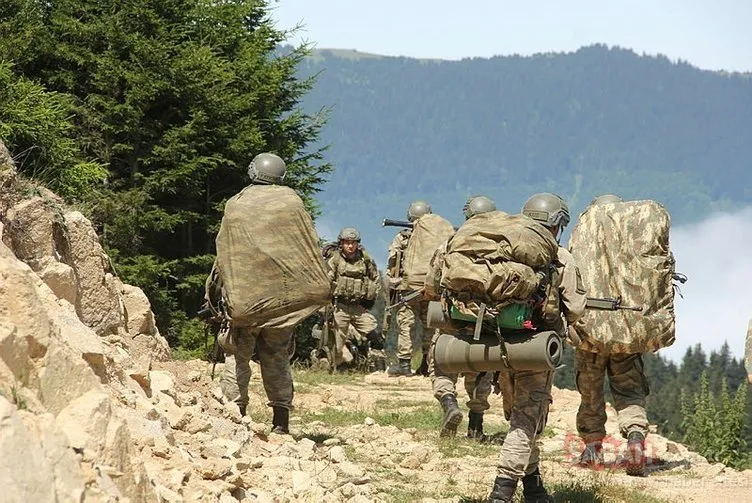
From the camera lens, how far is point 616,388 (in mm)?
11148

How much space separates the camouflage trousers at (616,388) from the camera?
11.0m

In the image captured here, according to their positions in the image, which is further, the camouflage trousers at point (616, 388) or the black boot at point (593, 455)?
the black boot at point (593, 455)

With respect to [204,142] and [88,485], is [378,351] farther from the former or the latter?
[88,485]

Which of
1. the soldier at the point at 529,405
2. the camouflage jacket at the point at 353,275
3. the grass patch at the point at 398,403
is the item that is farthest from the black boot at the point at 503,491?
the camouflage jacket at the point at 353,275

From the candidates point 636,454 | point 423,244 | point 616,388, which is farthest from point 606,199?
point 423,244

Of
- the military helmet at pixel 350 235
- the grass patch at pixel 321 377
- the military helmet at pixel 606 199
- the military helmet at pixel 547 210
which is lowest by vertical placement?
the grass patch at pixel 321 377

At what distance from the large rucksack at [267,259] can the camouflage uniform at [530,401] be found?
2705mm

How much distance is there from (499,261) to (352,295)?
1349cm

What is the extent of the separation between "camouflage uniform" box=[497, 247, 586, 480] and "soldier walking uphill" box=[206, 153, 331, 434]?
2.71m

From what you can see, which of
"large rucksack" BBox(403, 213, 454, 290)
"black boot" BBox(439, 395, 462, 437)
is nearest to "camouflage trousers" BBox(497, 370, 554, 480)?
"black boot" BBox(439, 395, 462, 437)

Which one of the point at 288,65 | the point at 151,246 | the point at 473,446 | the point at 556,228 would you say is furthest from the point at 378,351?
the point at 556,228

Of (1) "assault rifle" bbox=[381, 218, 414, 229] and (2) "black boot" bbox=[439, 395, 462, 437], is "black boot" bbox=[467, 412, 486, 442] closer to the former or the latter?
(2) "black boot" bbox=[439, 395, 462, 437]

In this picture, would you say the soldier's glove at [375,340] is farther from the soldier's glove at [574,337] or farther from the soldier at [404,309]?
the soldier's glove at [574,337]

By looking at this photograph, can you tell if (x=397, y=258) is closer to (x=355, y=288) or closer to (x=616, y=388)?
(x=355, y=288)
